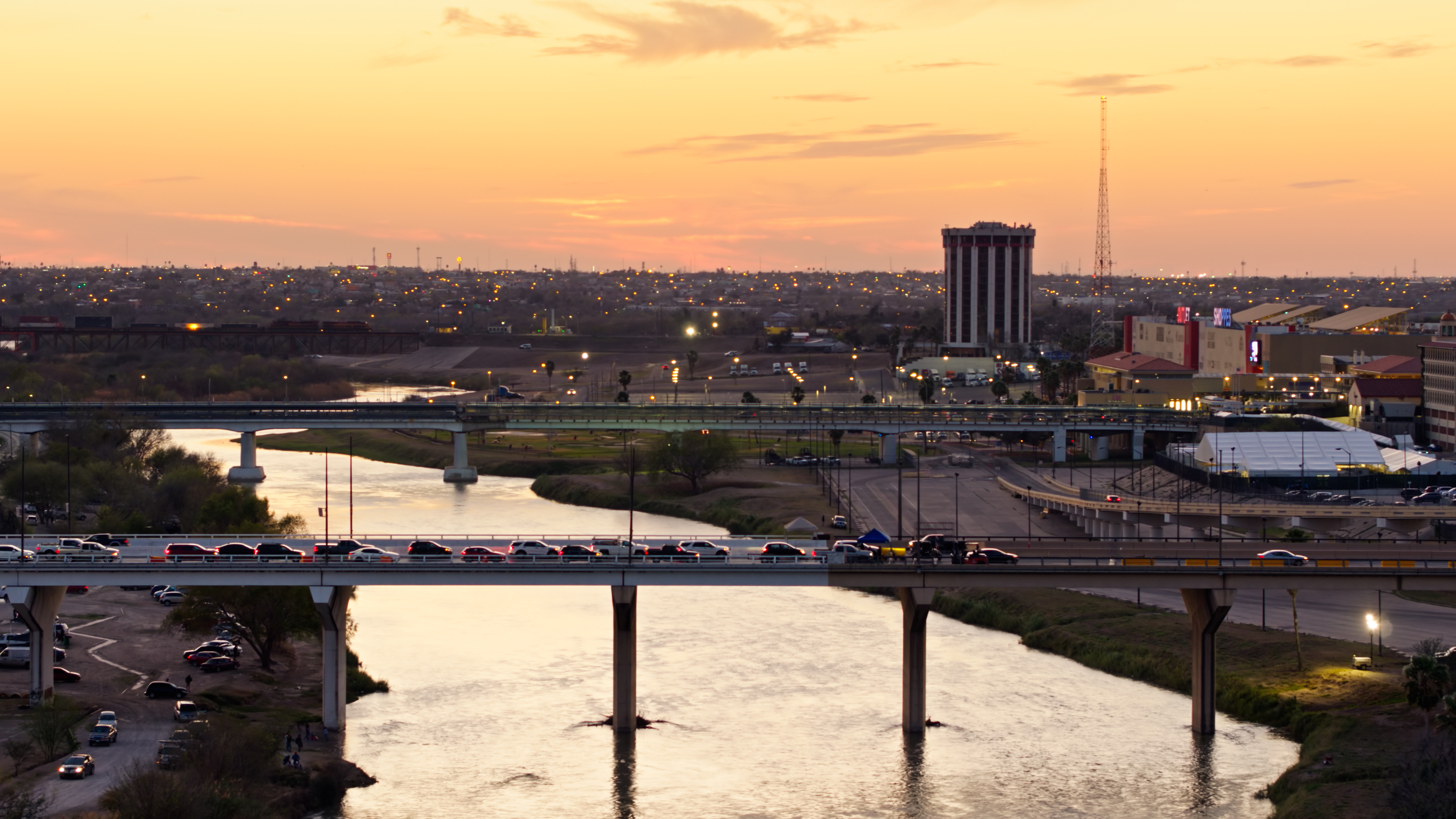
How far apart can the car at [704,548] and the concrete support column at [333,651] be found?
31.8 ft

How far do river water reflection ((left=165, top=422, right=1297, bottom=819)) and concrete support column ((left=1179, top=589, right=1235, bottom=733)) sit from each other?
2.33 ft

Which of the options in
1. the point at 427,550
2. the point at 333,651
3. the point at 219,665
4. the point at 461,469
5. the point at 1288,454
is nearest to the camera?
the point at 333,651

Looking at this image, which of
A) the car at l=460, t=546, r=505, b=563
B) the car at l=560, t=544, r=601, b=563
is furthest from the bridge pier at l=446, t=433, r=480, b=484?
the car at l=460, t=546, r=505, b=563

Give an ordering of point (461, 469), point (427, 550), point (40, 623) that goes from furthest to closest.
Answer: point (461, 469) → point (427, 550) → point (40, 623)

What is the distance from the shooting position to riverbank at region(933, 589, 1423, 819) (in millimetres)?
42188

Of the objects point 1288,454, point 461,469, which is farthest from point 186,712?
point 461,469

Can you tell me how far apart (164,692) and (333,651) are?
5.42 meters

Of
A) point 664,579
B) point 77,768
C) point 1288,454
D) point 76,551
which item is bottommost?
point 77,768

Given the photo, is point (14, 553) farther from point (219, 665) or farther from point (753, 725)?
point (753, 725)

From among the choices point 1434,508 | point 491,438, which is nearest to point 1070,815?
point 1434,508

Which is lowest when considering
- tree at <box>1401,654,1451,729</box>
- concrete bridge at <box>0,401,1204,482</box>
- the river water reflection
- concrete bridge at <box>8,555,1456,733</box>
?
the river water reflection

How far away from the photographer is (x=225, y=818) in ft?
120

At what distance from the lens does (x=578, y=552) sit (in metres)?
50.4

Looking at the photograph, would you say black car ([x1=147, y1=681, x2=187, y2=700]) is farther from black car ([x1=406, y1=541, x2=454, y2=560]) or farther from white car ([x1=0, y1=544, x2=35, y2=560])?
black car ([x1=406, y1=541, x2=454, y2=560])
